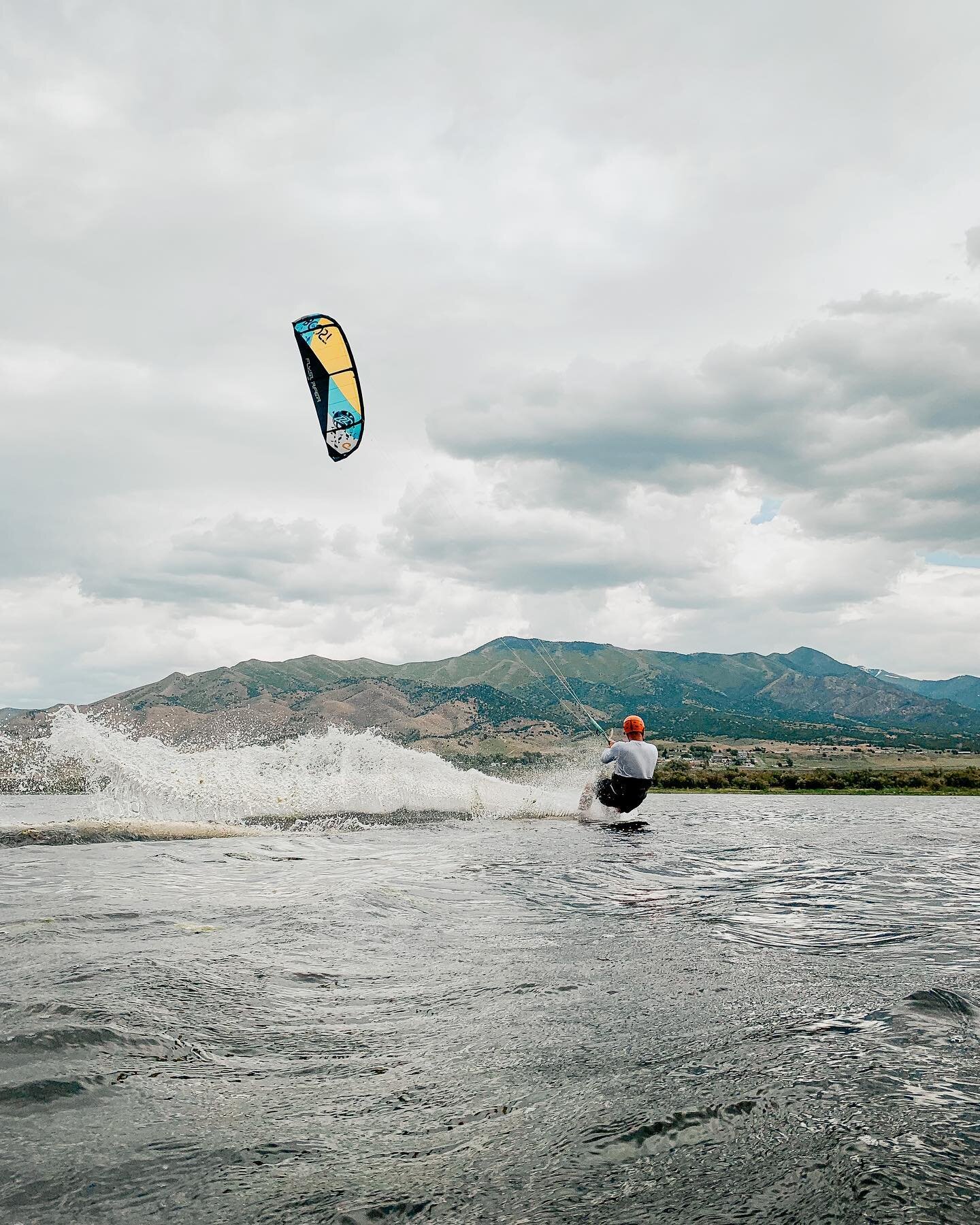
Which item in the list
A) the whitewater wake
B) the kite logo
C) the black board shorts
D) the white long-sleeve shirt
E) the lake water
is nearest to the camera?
the lake water

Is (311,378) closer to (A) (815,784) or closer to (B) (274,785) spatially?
(B) (274,785)

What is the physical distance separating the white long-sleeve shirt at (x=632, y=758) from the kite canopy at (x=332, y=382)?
12218 millimetres

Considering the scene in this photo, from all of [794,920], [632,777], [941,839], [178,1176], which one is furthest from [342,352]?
[941,839]

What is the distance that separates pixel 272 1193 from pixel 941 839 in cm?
2626

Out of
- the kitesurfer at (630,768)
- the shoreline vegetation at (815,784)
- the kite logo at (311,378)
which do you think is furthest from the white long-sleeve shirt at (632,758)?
the shoreline vegetation at (815,784)

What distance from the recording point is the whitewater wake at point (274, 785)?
78.4ft

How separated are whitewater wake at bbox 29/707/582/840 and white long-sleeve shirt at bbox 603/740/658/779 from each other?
17.5ft

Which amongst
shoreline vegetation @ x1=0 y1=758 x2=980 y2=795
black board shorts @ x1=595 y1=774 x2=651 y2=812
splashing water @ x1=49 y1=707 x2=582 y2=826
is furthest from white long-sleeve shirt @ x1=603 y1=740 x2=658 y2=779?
shoreline vegetation @ x1=0 y1=758 x2=980 y2=795

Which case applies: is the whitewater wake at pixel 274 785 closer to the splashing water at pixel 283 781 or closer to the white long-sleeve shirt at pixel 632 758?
the splashing water at pixel 283 781

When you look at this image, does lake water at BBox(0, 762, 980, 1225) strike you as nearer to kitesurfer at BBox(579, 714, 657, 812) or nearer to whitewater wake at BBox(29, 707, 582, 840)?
whitewater wake at BBox(29, 707, 582, 840)

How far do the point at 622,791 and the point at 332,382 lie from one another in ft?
50.7

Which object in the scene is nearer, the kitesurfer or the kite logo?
the kite logo

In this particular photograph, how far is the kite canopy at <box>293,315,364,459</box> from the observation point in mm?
21250

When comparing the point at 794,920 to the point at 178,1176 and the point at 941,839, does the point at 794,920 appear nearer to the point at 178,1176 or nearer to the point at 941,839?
the point at 178,1176
